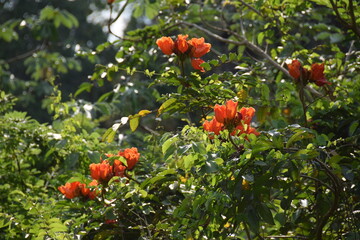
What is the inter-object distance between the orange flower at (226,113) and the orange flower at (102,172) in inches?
16.0

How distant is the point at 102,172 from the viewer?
160cm

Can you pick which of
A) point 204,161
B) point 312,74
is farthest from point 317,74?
point 204,161

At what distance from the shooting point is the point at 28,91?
440 inches

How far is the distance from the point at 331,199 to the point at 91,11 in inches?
493

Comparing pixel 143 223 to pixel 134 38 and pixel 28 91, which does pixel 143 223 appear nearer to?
pixel 134 38

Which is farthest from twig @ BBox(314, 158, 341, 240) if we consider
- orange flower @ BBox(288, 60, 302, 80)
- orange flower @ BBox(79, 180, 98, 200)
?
orange flower @ BBox(79, 180, 98, 200)

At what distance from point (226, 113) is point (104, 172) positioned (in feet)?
1.42

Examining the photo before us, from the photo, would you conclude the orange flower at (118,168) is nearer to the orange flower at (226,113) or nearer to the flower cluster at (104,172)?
the flower cluster at (104,172)

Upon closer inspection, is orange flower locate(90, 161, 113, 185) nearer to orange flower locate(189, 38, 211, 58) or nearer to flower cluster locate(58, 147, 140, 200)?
flower cluster locate(58, 147, 140, 200)

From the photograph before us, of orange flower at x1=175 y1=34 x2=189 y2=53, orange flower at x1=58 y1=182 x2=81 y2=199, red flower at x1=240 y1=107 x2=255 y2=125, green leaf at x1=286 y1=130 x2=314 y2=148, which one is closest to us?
green leaf at x1=286 y1=130 x2=314 y2=148

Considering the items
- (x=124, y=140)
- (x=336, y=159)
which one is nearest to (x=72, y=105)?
(x=124, y=140)

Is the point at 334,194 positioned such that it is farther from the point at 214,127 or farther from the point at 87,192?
the point at 87,192

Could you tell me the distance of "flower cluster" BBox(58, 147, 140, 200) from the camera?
1.61m

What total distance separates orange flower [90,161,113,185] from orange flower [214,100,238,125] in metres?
0.41
